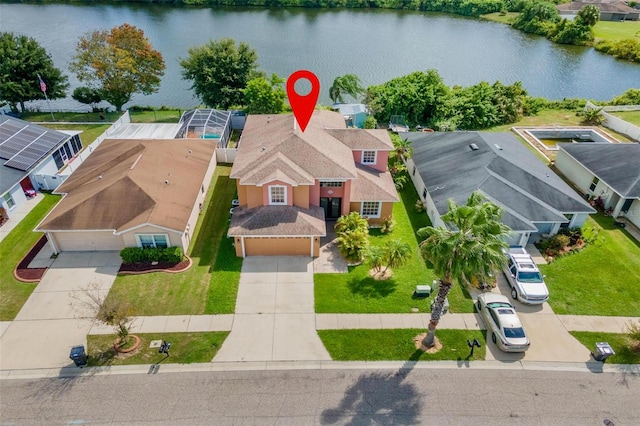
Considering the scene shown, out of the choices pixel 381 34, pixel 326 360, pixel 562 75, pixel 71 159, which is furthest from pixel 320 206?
pixel 381 34

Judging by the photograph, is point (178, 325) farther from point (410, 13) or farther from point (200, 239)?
point (410, 13)

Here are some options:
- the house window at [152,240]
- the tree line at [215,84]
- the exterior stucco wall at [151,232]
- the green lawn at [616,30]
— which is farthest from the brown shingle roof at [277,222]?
the green lawn at [616,30]

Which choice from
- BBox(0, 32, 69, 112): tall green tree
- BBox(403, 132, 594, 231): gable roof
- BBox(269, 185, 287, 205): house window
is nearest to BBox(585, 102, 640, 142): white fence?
BBox(403, 132, 594, 231): gable roof

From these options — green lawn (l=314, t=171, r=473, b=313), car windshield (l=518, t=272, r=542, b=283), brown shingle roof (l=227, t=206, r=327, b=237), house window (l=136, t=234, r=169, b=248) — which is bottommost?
green lawn (l=314, t=171, r=473, b=313)

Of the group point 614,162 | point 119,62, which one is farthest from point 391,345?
point 119,62

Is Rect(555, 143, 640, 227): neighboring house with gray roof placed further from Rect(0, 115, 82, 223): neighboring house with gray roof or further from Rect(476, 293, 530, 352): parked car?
Rect(0, 115, 82, 223): neighboring house with gray roof
